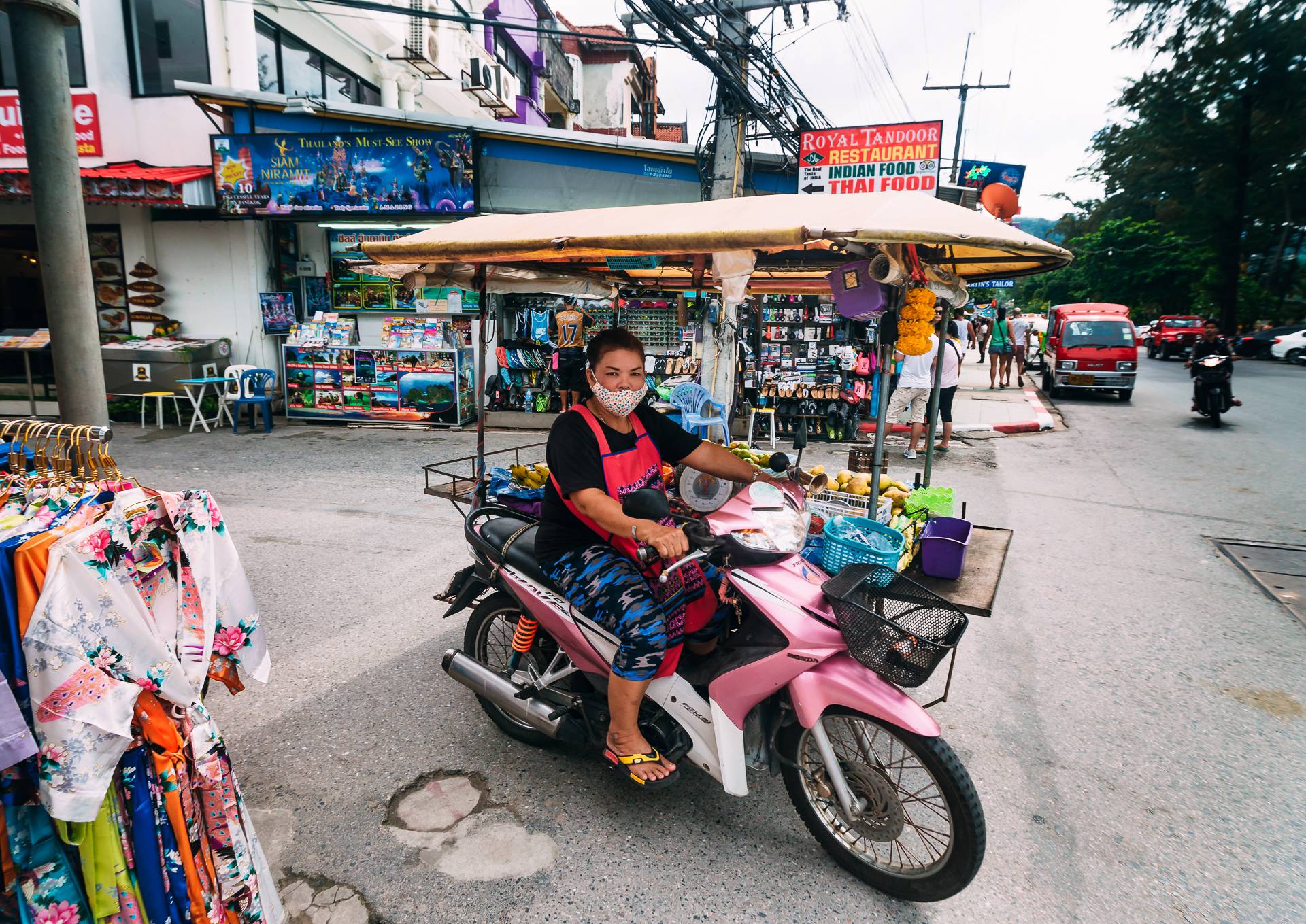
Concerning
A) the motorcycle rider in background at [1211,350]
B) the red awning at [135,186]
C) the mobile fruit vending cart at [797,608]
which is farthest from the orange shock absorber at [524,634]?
the motorcycle rider in background at [1211,350]

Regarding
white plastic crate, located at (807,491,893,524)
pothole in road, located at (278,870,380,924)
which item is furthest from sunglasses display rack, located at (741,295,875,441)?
pothole in road, located at (278,870,380,924)

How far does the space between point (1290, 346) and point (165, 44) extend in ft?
111

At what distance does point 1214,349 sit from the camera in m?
12.5

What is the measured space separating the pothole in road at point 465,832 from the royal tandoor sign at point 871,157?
36.2 feet

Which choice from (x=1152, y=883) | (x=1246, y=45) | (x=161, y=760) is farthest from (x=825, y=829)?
(x=1246, y=45)

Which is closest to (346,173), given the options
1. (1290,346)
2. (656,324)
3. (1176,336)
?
(656,324)

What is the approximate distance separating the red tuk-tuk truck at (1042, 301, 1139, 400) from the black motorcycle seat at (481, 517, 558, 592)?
15946 mm

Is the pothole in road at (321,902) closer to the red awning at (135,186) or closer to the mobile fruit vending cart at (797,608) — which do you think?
the mobile fruit vending cart at (797,608)

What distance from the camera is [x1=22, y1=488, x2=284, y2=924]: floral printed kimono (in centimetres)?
182

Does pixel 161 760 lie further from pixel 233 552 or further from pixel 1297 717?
pixel 1297 717

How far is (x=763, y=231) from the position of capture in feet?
8.84

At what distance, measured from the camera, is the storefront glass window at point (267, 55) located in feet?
40.8

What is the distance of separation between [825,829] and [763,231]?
2.23 m

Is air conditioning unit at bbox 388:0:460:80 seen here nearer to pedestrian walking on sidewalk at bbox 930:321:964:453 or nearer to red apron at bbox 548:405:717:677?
pedestrian walking on sidewalk at bbox 930:321:964:453
